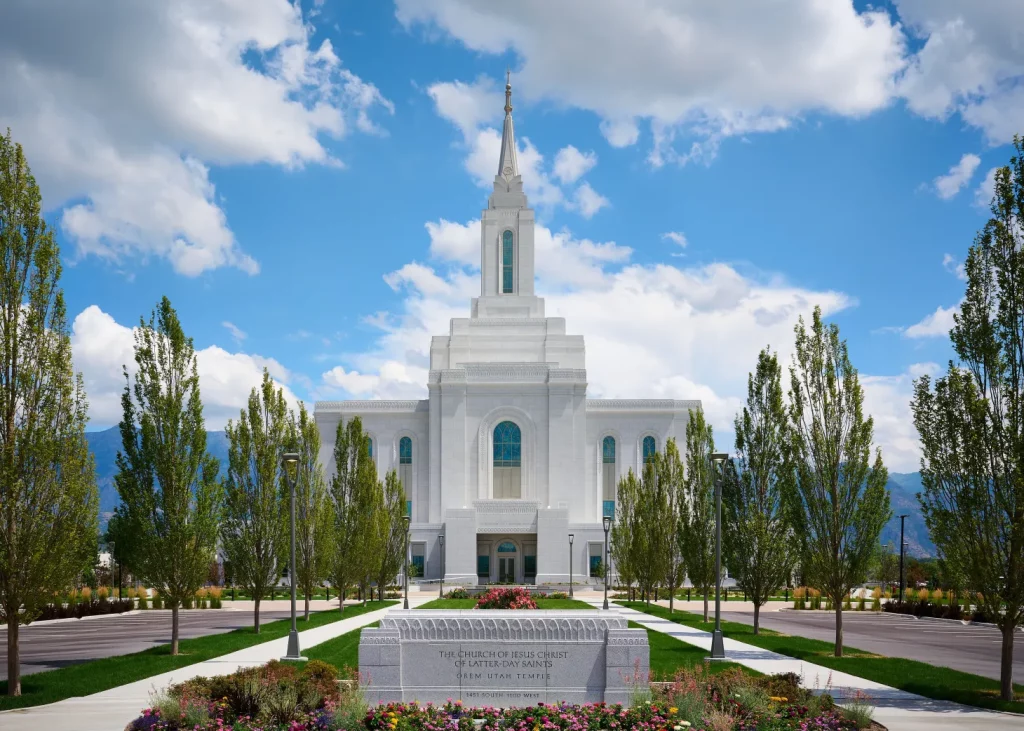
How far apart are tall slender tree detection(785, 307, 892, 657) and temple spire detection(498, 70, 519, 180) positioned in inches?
2089

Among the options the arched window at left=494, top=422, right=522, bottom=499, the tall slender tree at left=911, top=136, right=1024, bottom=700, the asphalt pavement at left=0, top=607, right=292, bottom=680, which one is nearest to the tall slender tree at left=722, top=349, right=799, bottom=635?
the tall slender tree at left=911, top=136, right=1024, bottom=700

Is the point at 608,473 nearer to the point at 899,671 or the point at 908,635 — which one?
the point at 908,635

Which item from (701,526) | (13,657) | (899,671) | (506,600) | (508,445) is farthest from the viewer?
(508,445)

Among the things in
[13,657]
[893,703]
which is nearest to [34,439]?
[13,657]

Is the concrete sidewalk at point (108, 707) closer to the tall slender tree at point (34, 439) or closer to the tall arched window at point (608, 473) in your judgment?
the tall slender tree at point (34, 439)

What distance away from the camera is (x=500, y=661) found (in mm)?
12891

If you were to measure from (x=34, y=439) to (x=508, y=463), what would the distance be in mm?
49026

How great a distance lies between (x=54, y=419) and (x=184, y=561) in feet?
21.2

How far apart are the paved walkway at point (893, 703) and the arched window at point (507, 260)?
49.7 m

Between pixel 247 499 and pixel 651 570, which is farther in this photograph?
pixel 651 570

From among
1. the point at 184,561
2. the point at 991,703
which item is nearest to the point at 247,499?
the point at 184,561

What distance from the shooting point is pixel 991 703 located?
15438 mm

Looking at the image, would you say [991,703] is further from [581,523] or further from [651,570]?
[581,523]

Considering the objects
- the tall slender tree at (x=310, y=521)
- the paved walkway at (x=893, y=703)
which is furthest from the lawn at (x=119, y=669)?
the paved walkway at (x=893, y=703)
